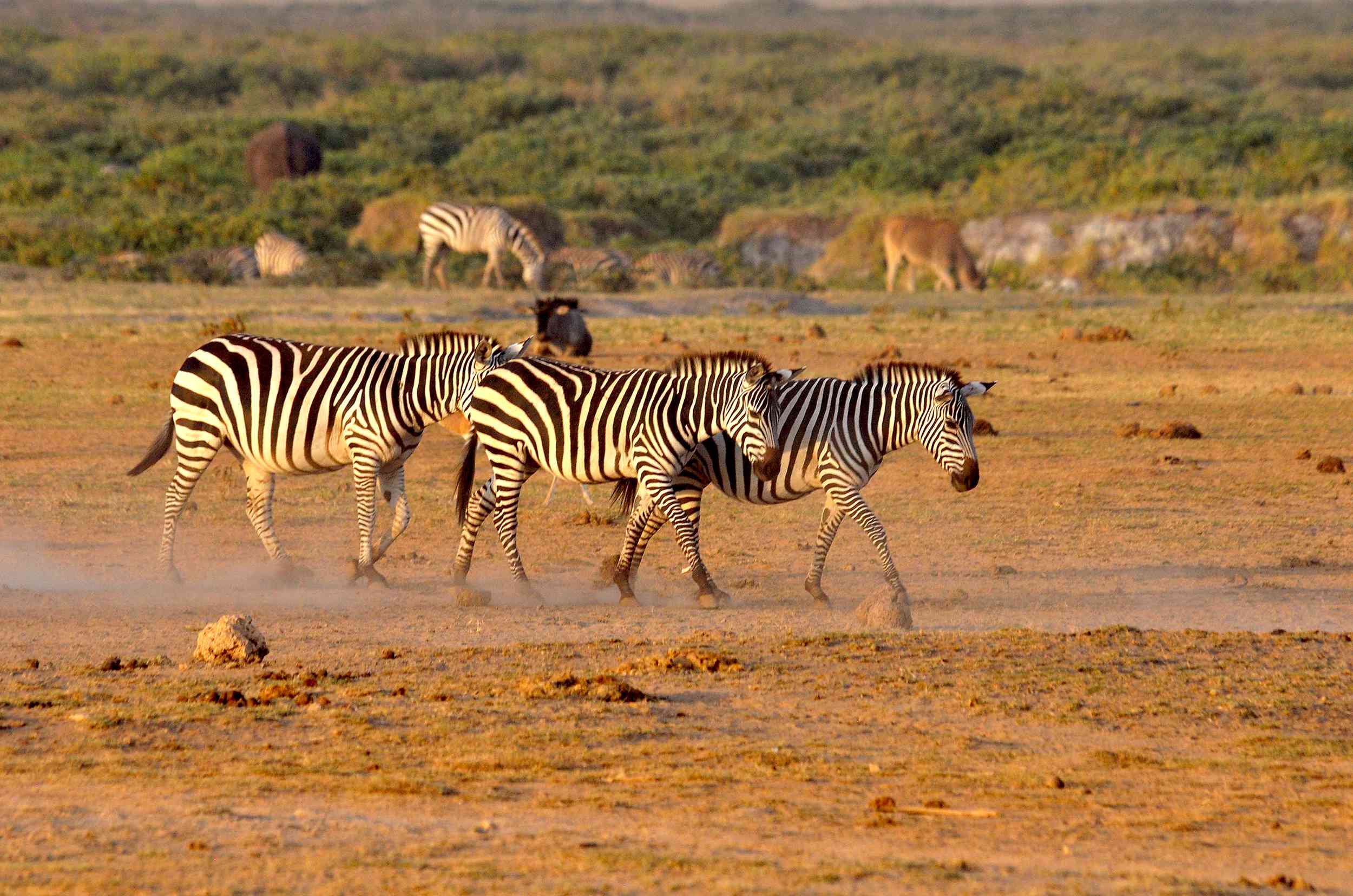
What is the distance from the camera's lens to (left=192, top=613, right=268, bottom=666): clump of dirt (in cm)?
792

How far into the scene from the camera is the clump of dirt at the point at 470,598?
969 centimetres

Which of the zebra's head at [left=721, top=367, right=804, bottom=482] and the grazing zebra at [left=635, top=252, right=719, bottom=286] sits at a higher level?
the grazing zebra at [left=635, top=252, right=719, bottom=286]

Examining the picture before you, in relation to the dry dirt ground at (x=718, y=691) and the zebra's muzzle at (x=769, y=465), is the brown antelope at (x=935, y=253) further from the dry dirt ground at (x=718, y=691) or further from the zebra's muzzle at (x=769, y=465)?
the zebra's muzzle at (x=769, y=465)

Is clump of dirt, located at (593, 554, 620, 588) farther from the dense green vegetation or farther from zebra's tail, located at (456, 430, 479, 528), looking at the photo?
the dense green vegetation

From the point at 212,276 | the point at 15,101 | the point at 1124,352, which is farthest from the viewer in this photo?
the point at 15,101

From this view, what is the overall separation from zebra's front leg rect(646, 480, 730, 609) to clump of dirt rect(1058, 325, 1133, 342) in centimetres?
1423

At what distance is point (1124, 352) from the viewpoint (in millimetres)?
22188

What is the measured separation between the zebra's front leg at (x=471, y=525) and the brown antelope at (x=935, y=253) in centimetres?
2293

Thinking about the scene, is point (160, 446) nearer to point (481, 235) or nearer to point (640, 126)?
point (481, 235)

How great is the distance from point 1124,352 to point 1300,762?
1615cm

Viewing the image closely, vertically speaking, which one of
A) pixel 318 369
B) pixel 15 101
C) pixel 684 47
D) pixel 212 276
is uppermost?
pixel 684 47

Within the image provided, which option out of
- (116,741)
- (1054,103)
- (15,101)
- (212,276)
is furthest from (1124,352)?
(15,101)

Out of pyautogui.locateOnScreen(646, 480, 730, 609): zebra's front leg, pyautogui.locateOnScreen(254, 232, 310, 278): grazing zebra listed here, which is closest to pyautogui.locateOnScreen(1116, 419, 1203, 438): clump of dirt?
pyautogui.locateOnScreen(646, 480, 730, 609): zebra's front leg

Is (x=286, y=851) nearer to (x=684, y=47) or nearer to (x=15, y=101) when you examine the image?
(x=15, y=101)
